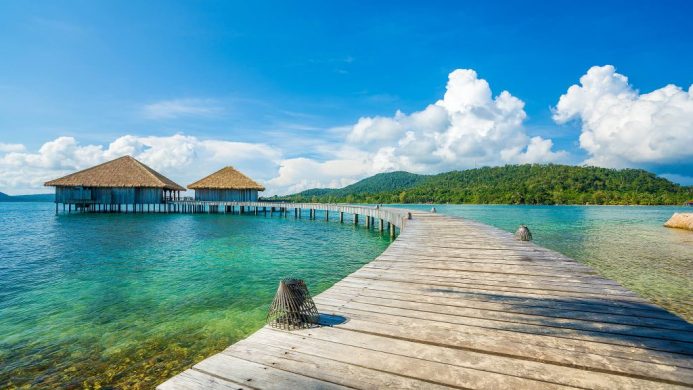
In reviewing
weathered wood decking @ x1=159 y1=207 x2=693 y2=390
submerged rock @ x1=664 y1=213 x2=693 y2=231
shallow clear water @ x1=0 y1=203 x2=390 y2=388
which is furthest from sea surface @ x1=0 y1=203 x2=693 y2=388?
submerged rock @ x1=664 y1=213 x2=693 y2=231

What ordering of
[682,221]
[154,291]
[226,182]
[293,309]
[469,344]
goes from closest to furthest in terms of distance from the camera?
[469,344], [293,309], [154,291], [682,221], [226,182]

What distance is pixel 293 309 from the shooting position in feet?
10.7

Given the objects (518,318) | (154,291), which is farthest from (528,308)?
(154,291)

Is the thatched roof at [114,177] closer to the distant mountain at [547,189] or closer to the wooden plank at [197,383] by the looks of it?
the wooden plank at [197,383]

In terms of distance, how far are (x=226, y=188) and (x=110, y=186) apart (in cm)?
1325

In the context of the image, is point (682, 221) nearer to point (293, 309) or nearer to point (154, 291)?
point (293, 309)

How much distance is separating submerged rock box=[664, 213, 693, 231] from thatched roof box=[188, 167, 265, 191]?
4182 centimetres

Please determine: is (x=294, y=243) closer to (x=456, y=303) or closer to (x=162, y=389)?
(x=456, y=303)

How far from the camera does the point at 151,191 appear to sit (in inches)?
1646

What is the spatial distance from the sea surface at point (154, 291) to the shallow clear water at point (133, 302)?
0.03 m

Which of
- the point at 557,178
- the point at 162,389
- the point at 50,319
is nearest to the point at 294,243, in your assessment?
the point at 50,319

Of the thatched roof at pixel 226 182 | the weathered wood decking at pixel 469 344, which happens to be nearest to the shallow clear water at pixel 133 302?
the weathered wood decking at pixel 469 344

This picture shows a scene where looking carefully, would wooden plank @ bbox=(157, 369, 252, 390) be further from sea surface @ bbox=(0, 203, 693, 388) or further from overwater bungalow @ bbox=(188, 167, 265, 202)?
overwater bungalow @ bbox=(188, 167, 265, 202)

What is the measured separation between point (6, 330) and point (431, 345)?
8.11m
